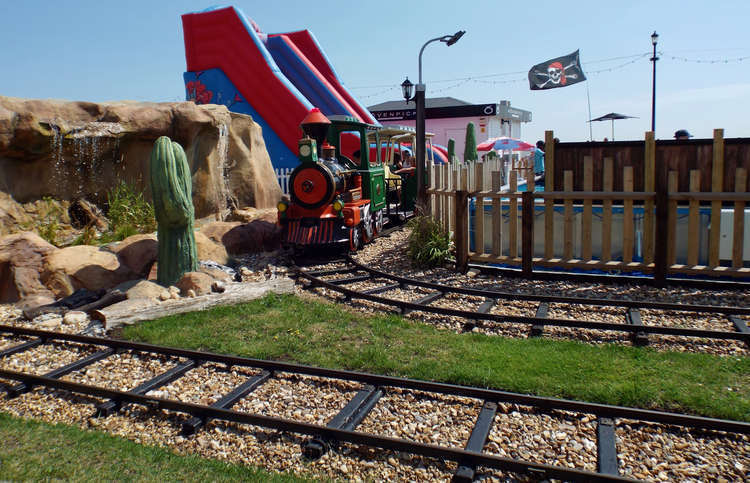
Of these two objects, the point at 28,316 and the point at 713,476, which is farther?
the point at 28,316

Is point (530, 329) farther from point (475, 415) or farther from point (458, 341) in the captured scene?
point (475, 415)

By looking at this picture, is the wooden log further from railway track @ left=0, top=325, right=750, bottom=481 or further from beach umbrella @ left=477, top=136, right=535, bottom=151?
beach umbrella @ left=477, top=136, right=535, bottom=151

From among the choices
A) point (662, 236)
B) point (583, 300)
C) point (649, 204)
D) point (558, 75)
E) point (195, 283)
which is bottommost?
point (583, 300)

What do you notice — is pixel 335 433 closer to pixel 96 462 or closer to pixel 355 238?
pixel 96 462

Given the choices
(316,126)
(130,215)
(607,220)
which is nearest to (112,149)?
(130,215)

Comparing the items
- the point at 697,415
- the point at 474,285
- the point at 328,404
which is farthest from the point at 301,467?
the point at 474,285

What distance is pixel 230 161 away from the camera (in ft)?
46.2

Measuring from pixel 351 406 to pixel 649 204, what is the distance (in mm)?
5088

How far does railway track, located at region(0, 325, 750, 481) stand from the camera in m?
3.34

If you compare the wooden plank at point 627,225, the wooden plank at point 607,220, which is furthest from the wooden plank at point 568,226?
the wooden plank at point 627,225

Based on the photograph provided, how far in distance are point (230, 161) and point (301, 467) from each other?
1151cm

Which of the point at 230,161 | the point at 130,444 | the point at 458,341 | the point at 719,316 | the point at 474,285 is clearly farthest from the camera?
the point at 230,161

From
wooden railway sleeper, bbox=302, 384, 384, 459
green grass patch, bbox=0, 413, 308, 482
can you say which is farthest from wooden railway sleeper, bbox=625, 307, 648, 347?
green grass patch, bbox=0, 413, 308, 482

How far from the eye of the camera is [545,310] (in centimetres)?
627
